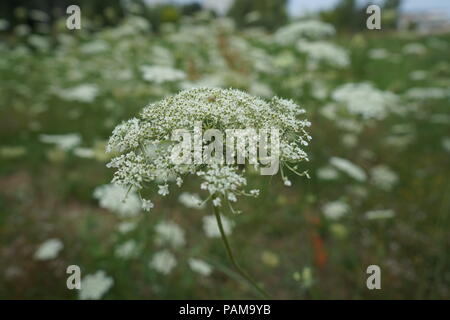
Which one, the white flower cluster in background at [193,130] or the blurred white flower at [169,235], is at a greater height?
the white flower cluster in background at [193,130]

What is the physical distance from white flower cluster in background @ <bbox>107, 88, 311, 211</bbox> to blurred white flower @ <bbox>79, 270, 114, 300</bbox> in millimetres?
1638

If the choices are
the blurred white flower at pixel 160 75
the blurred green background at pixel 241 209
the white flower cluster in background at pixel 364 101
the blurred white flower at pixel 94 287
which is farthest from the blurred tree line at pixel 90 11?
the blurred white flower at pixel 94 287

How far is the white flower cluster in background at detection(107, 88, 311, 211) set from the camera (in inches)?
58.4

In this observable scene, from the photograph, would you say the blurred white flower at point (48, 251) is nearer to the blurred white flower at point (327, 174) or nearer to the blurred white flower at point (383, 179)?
the blurred white flower at point (327, 174)

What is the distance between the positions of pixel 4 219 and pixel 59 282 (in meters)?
1.41

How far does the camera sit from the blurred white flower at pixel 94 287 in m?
2.75

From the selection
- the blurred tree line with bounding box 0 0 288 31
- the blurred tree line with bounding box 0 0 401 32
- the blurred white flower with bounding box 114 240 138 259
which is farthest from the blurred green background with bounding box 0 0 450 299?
the blurred tree line with bounding box 0 0 288 31

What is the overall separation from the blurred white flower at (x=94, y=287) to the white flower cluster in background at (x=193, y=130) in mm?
1638

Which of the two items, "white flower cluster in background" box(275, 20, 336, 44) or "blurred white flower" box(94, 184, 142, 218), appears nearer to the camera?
"blurred white flower" box(94, 184, 142, 218)

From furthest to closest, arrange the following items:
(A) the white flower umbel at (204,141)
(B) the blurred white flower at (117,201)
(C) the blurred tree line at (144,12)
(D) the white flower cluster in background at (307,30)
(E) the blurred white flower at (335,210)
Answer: (C) the blurred tree line at (144,12) → (D) the white flower cluster in background at (307,30) → (E) the blurred white flower at (335,210) → (B) the blurred white flower at (117,201) → (A) the white flower umbel at (204,141)

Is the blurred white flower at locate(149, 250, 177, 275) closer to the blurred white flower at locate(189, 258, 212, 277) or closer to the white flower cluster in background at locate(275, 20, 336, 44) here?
the blurred white flower at locate(189, 258, 212, 277)

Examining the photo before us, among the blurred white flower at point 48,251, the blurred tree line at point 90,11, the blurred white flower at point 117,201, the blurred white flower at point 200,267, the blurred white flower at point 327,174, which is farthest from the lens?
the blurred tree line at point 90,11
